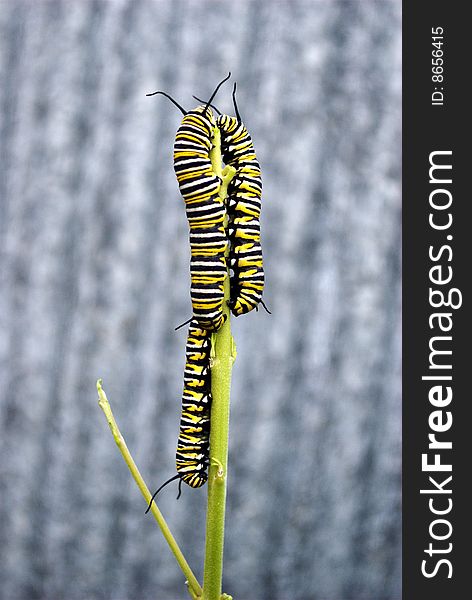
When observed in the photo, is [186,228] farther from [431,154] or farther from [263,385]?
[431,154]

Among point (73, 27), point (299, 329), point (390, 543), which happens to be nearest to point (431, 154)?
point (299, 329)

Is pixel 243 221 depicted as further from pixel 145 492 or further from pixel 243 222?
pixel 145 492

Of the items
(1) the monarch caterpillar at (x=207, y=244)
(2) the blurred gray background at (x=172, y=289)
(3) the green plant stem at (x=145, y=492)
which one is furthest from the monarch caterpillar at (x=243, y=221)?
(2) the blurred gray background at (x=172, y=289)

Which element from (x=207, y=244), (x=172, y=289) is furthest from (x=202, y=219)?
(x=172, y=289)

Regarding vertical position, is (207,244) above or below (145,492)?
above

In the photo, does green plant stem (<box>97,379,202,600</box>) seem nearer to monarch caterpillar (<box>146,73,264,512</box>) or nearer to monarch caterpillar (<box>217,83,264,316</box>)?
monarch caterpillar (<box>146,73,264,512</box>)

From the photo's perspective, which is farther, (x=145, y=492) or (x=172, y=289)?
(x=172, y=289)
